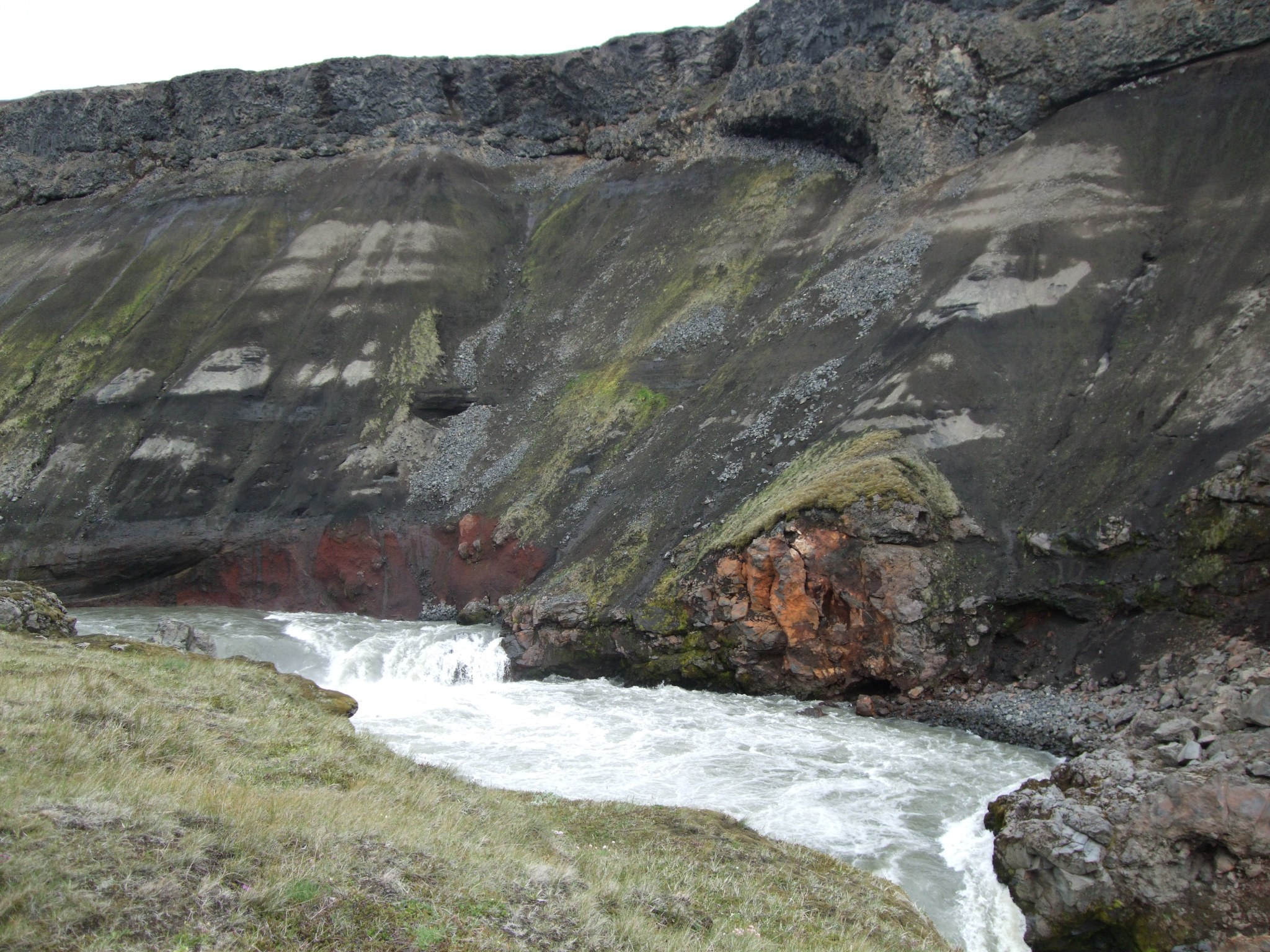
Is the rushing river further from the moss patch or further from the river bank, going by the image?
the moss patch

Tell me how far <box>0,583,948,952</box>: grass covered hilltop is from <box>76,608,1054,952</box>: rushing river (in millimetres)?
2509

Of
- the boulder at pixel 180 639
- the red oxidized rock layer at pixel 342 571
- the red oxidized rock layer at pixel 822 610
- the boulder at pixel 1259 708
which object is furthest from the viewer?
the red oxidized rock layer at pixel 342 571

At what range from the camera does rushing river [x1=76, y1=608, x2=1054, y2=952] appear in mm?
13086

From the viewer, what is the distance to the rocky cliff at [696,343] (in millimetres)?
20797

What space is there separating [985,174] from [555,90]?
26.0m

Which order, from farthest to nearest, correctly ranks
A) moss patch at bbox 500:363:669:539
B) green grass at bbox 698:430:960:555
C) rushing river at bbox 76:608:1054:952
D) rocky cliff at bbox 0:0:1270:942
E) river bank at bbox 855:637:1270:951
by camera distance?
moss patch at bbox 500:363:669:539, green grass at bbox 698:430:960:555, rocky cliff at bbox 0:0:1270:942, rushing river at bbox 76:608:1054:952, river bank at bbox 855:637:1270:951

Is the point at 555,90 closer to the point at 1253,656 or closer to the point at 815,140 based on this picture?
the point at 815,140

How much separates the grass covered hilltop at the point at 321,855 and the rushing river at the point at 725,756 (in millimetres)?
2509

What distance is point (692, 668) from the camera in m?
22.7

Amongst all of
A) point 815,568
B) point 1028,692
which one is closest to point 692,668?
point 815,568

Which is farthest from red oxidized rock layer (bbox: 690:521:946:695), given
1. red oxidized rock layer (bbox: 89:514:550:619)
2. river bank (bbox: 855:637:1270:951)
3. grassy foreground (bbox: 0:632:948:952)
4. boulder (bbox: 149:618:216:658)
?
red oxidized rock layer (bbox: 89:514:550:619)

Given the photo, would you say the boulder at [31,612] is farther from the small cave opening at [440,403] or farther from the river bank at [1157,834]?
the small cave opening at [440,403]

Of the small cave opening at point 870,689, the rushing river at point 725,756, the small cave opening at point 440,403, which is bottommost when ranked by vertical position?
the rushing river at point 725,756

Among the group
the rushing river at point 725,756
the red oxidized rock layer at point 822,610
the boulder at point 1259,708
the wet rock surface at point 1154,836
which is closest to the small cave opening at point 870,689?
the red oxidized rock layer at point 822,610
